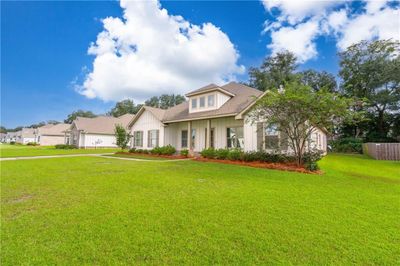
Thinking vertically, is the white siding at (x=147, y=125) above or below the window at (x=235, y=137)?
above

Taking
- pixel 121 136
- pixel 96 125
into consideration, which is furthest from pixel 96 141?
pixel 121 136

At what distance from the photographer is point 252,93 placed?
16.8 m

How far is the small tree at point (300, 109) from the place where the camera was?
32.4 ft

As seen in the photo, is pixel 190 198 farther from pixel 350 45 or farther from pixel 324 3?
pixel 350 45

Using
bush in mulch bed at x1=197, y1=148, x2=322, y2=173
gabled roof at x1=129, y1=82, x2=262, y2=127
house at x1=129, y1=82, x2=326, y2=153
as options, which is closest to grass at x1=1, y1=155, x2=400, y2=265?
bush in mulch bed at x1=197, y1=148, x2=322, y2=173

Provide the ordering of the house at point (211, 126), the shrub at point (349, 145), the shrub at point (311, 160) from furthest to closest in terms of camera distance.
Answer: the shrub at point (349, 145)
the house at point (211, 126)
the shrub at point (311, 160)

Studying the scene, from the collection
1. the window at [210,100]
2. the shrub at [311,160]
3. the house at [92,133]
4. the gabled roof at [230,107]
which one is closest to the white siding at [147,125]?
the gabled roof at [230,107]

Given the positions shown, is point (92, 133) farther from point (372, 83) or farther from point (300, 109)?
point (372, 83)

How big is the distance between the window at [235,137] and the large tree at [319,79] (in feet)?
80.1

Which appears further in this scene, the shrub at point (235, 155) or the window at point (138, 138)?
the window at point (138, 138)

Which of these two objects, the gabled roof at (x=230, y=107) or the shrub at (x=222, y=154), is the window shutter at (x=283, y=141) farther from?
the shrub at (x=222, y=154)

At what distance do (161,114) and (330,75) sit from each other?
28957 mm

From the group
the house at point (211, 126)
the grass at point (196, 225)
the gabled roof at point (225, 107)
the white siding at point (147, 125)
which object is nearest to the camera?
the grass at point (196, 225)

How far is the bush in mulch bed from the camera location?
10398 mm
